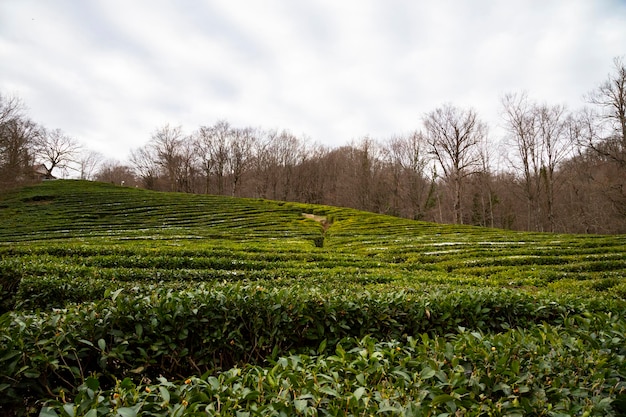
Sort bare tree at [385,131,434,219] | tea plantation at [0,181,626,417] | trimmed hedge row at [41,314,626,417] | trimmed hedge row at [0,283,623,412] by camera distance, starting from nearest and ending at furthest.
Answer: trimmed hedge row at [41,314,626,417]
tea plantation at [0,181,626,417]
trimmed hedge row at [0,283,623,412]
bare tree at [385,131,434,219]

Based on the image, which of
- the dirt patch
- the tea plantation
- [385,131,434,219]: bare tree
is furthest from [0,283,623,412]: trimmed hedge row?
[385,131,434,219]: bare tree

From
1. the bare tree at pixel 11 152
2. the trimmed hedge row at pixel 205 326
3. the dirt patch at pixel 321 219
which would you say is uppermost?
the bare tree at pixel 11 152

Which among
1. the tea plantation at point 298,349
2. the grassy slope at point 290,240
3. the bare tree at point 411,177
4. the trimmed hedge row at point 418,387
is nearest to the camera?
the trimmed hedge row at point 418,387

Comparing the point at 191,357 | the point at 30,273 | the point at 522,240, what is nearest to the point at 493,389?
the point at 191,357

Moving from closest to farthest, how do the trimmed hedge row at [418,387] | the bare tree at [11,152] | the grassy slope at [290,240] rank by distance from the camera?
the trimmed hedge row at [418,387]
the grassy slope at [290,240]
the bare tree at [11,152]

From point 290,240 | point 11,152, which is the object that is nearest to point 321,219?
point 290,240

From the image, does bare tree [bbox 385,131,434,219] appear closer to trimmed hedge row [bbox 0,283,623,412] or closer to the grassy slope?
the grassy slope

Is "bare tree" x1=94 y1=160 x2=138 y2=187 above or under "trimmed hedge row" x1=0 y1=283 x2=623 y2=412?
above

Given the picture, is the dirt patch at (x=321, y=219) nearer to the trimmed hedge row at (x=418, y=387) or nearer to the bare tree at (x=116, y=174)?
the trimmed hedge row at (x=418, y=387)

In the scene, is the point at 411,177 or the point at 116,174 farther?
the point at 116,174

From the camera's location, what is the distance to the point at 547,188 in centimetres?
3362

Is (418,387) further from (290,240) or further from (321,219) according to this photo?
(321,219)

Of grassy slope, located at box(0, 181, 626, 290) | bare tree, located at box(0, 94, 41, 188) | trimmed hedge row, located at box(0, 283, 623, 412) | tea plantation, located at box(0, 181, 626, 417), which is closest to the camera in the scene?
tea plantation, located at box(0, 181, 626, 417)

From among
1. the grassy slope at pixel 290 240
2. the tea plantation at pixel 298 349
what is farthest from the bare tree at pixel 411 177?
the tea plantation at pixel 298 349
